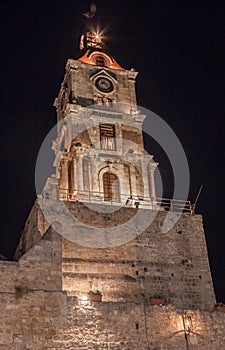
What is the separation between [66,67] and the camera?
38844mm

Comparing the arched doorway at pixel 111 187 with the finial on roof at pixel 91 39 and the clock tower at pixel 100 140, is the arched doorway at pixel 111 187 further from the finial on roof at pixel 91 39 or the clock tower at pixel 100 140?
the finial on roof at pixel 91 39

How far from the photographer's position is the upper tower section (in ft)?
121

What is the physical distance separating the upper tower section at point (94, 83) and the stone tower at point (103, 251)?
77 millimetres

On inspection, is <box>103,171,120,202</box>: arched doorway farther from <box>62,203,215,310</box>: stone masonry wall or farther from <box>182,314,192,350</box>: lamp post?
<box>182,314,192,350</box>: lamp post

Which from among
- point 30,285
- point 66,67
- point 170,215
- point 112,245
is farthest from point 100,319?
point 66,67

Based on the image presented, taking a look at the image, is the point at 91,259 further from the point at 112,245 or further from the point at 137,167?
the point at 137,167

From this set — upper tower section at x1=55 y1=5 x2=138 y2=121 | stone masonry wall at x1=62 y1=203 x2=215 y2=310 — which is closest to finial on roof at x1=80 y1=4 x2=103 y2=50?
upper tower section at x1=55 y1=5 x2=138 y2=121

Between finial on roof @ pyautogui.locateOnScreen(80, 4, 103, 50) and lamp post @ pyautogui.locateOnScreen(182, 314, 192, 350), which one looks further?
finial on roof @ pyautogui.locateOnScreen(80, 4, 103, 50)

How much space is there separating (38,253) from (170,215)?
8881 millimetres

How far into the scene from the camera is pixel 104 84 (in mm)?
37875

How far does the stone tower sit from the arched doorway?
68 millimetres

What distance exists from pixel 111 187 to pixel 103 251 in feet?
24.7

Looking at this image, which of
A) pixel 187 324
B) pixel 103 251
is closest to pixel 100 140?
pixel 103 251

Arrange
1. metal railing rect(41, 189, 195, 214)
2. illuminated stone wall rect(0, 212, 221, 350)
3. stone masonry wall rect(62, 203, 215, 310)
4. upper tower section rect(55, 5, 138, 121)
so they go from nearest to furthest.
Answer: illuminated stone wall rect(0, 212, 221, 350), stone masonry wall rect(62, 203, 215, 310), metal railing rect(41, 189, 195, 214), upper tower section rect(55, 5, 138, 121)
